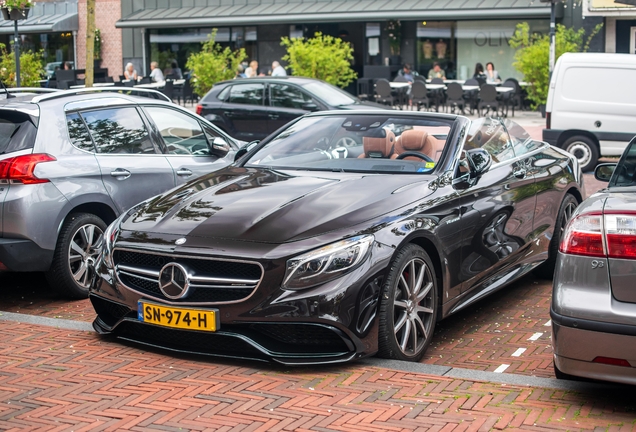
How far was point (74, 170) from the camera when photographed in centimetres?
701

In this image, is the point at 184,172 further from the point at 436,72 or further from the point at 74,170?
the point at 436,72

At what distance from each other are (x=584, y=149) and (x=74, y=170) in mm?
10801

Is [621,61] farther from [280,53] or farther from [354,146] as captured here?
[280,53]

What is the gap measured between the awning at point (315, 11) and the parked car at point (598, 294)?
25.4 m

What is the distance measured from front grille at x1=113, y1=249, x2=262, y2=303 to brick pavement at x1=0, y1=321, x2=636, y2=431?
42 centimetres

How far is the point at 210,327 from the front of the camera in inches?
200

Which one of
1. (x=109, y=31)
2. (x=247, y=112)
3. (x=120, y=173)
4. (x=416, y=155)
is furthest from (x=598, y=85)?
(x=109, y=31)

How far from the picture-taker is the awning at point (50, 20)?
39094 millimetres

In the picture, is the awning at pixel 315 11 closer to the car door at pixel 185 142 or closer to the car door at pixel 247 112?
the car door at pixel 247 112

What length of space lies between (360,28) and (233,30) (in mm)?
5455

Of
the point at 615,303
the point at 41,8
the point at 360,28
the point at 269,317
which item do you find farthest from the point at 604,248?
the point at 41,8

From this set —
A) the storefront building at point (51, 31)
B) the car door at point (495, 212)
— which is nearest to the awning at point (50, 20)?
the storefront building at point (51, 31)

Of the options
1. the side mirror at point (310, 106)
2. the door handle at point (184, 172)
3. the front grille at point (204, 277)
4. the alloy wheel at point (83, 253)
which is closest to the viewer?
the front grille at point (204, 277)

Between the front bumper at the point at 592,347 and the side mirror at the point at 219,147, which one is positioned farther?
the side mirror at the point at 219,147
